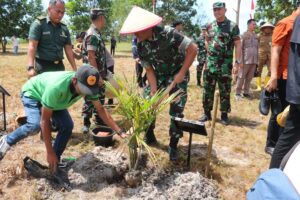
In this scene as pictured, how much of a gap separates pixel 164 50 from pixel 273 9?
2049cm

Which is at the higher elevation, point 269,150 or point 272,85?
point 272,85

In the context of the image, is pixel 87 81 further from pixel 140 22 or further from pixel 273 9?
pixel 273 9

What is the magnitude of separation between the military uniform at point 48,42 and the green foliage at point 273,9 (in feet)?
65.0

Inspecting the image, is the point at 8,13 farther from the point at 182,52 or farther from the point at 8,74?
the point at 182,52

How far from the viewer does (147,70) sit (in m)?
4.12

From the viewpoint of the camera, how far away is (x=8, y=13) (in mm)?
28266

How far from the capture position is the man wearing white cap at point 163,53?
3.52 metres

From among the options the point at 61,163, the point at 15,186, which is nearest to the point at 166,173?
the point at 61,163

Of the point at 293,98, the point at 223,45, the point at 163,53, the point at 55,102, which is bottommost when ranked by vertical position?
the point at 55,102

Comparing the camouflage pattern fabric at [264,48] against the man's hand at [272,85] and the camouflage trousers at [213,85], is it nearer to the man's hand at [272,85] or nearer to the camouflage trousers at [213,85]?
the camouflage trousers at [213,85]

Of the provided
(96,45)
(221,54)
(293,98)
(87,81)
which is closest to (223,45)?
(221,54)

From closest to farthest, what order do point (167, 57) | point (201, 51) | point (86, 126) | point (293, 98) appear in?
point (293, 98)
point (167, 57)
point (86, 126)
point (201, 51)

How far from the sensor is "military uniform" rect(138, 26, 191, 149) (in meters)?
3.81

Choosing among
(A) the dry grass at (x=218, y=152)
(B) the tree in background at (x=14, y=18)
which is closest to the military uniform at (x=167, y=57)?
(A) the dry grass at (x=218, y=152)
